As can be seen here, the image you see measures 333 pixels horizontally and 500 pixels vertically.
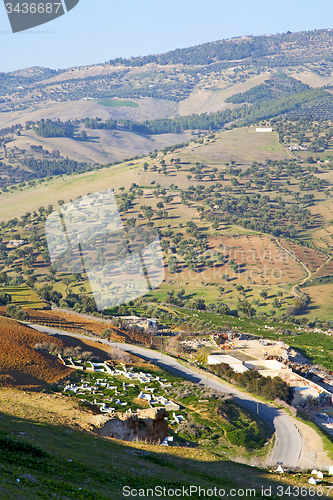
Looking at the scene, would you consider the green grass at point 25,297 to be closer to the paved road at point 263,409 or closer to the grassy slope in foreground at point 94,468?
the paved road at point 263,409

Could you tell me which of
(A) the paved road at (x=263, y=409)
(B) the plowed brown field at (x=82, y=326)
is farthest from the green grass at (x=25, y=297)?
(A) the paved road at (x=263, y=409)

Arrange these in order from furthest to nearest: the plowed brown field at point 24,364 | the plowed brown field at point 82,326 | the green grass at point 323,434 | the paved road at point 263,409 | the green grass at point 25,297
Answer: the green grass at point 25,297
the plowed brown field at point 82,326
the plowed brown field at point 24,364
the green grass at point 323,434
the paved road at point 263,409

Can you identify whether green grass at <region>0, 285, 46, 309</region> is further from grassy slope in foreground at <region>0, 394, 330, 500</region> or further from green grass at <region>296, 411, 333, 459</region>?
grassy slope in foreground at <region>0, 394, 330, 500</region>

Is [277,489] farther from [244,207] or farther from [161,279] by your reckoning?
[244,207]

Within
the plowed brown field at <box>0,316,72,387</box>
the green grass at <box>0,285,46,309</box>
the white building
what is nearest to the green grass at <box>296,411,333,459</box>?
the white building

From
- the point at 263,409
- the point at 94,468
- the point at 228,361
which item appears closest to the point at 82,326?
the point at 228,361

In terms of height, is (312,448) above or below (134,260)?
above

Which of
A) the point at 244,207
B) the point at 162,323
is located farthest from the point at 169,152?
the point at 162,323
